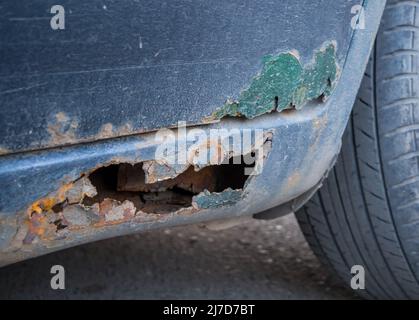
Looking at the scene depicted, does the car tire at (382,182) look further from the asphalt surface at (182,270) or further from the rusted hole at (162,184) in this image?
the rusted hole at (162,184)

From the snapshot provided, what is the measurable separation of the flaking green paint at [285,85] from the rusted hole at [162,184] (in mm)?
118

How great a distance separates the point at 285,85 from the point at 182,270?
3.25ft

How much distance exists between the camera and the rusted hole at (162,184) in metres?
1.32

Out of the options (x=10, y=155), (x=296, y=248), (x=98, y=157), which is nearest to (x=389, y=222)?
(x=296, y=248)

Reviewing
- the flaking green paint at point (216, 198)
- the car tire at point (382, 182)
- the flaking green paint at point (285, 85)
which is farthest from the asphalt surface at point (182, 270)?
the flaking green paint at point (285, 85)

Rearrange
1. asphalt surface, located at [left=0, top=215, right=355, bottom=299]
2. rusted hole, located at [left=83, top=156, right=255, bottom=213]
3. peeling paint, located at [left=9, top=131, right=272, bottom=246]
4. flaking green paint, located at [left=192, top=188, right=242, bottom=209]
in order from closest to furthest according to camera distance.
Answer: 1. peeling paint, located at [left=9, top=131, right=272, bottom=246]
2. rusted hole, located at [left=83, top=156, right=255, bottom=213]
3. flaking green paint, located at [left=192, top=188, right=242, bottom=209]
4. asphalt surface, located at [left=0, top=215, right=355, bottom=299]

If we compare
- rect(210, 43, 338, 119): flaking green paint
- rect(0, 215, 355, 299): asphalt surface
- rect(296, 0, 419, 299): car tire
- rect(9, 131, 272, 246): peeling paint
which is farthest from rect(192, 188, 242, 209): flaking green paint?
rect(0, 215, 355, 299): asphalt surface

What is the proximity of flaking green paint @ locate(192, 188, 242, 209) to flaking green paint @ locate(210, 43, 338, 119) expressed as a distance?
0.58ft

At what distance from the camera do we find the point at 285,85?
1380mm

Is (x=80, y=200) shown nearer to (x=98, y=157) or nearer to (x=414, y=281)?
(x=98, y=157)

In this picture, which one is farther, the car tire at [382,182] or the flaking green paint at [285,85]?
the car tire at [382,182]

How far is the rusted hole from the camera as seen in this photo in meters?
1.32

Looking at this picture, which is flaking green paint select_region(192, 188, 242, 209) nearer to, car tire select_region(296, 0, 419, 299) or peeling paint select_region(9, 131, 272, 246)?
peeling paint select_region(9, 131, 272, 246)
